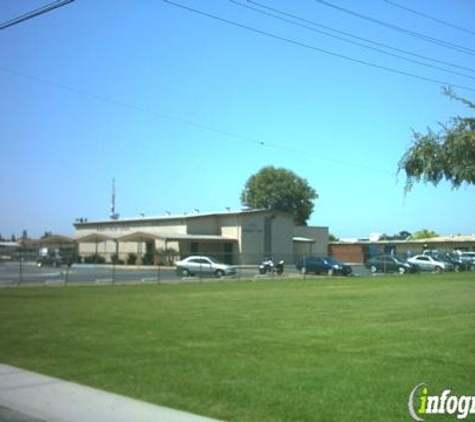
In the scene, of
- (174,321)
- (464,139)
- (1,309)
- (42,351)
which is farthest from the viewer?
(1,309)

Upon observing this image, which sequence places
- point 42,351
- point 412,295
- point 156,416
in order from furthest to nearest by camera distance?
point 412,295, point 42,351, point 156,416

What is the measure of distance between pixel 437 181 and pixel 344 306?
39.2 ft

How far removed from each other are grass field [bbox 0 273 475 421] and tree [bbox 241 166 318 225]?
262ft

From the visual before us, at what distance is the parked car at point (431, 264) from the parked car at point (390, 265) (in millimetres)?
1707

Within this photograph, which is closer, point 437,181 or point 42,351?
point 437,181

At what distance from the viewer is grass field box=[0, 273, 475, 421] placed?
861 centimetres

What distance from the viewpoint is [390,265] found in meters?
55.9

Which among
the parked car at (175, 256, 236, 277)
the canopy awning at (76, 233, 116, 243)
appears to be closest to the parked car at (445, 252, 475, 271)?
the parked car at (175, 256, 236, 277)

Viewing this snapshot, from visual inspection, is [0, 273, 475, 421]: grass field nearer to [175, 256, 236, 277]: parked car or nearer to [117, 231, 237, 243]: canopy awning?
[175, 256, 236, 277]: parked car

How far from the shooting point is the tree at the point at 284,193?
101938mm

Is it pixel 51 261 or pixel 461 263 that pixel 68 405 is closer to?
pixel 461 263

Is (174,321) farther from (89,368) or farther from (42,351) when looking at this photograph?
(89,368)

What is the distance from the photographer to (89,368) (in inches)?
434

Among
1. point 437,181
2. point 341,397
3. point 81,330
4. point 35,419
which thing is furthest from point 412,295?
point 35,419
